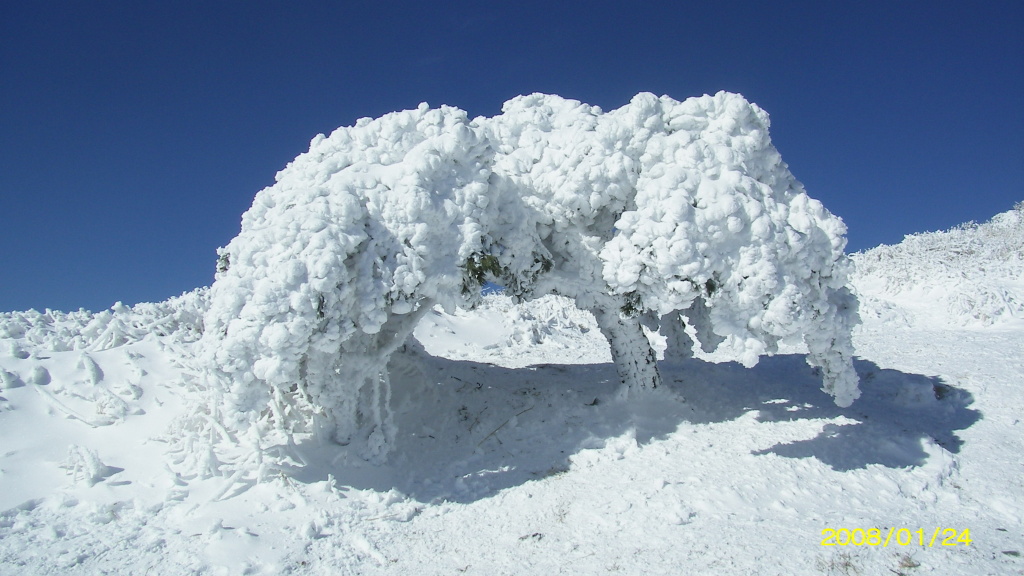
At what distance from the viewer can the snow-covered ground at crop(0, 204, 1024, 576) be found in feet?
18.5

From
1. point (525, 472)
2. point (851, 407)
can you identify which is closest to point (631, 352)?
point (525, 472)

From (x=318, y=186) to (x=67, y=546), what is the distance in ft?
14.7

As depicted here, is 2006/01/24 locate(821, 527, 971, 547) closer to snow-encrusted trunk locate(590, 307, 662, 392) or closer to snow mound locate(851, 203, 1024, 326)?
snow-encrusted trunk locate(590, 307, 662, 392)

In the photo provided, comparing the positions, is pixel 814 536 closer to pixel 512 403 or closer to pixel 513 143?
pixel 512 403

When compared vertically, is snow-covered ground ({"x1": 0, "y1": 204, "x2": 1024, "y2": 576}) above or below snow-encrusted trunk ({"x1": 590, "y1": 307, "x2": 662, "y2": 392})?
below

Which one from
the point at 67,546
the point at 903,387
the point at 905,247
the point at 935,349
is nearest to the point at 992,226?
the point at 905,247

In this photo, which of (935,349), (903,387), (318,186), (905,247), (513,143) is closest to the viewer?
(318,186)

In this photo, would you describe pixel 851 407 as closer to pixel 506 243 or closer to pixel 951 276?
pixel 506 243

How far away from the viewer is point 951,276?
1803 cm

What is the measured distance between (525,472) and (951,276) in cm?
1696

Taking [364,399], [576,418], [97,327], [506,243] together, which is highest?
[97,327]

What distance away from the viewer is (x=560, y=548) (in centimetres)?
586

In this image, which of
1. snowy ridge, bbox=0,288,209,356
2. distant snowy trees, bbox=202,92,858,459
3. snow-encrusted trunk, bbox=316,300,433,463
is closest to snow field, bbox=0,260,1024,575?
snow-encrusted trunk, bbox=316,300,433,463

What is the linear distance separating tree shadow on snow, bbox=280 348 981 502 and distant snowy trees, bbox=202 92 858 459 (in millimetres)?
711
